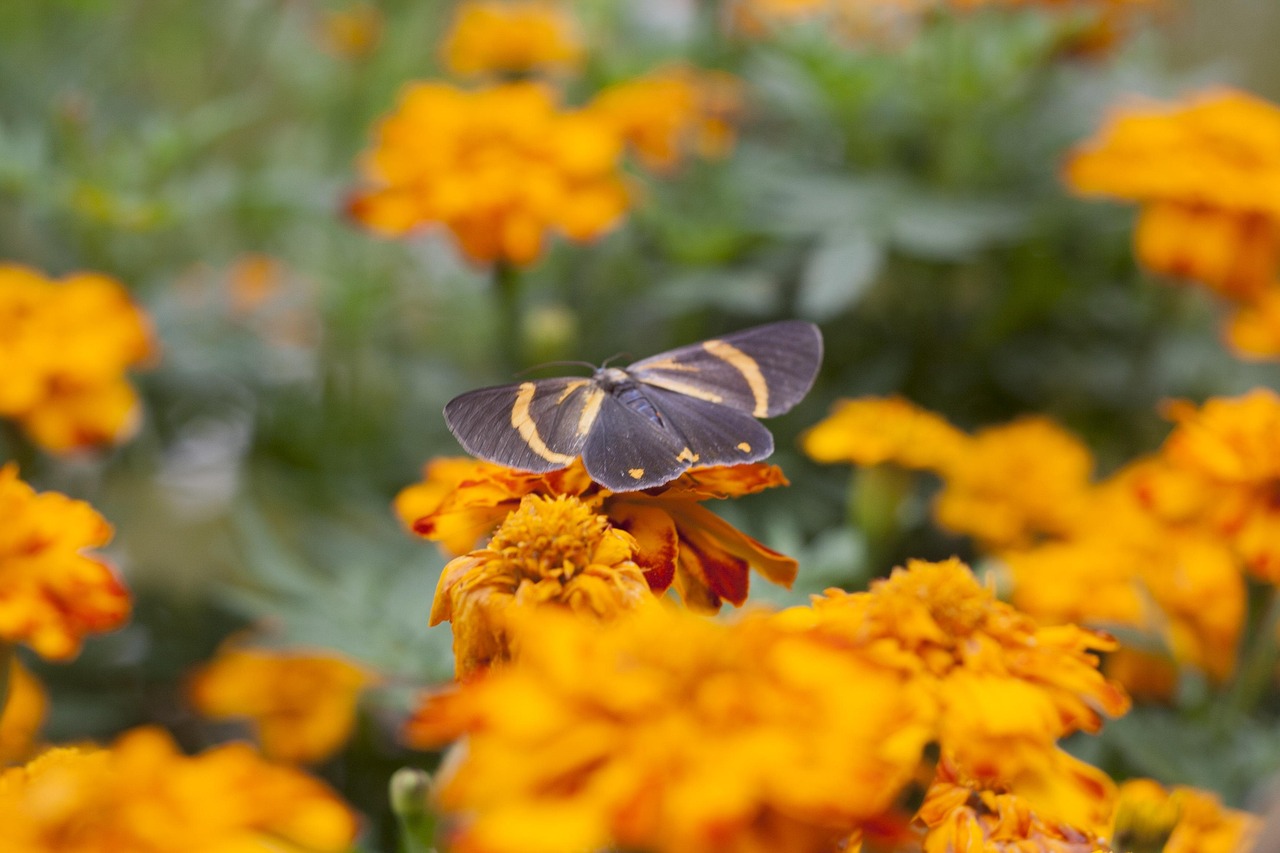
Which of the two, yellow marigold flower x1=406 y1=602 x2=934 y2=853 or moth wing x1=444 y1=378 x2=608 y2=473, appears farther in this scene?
moth wing x1=444 y1=378 x2=608 y2=473

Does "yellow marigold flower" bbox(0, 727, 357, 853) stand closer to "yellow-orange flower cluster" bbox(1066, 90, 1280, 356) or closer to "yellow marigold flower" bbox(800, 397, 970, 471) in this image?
"yellow marigold flower" bbox(800, 397, 970, 471)

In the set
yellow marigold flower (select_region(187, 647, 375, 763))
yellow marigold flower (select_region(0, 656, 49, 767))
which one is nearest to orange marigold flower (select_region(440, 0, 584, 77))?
yellow marigold flower (select_region(187, 647, 375, 763))

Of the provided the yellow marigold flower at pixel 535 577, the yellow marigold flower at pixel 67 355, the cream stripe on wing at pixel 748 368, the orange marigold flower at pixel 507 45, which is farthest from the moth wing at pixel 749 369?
the orange marigold flower at pixel 507 45

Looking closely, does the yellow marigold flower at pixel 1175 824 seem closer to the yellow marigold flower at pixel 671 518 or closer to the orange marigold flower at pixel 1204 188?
the yellow marigold flower at pixel 671 518

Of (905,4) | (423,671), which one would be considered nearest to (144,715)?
(423,671)

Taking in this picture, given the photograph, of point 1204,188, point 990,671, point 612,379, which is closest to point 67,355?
point 612,379

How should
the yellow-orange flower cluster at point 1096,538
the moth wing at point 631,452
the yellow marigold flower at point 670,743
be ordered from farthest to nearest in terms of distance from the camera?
the yellow-orange flower cluster at point 1096,538
the moth wing at point 631,452
the yellow marigold flower at point 670,743

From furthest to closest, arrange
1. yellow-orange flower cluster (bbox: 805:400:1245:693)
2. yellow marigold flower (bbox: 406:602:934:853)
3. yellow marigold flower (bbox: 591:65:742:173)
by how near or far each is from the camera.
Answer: yellow marigold flower (bbox: 591:65:742:173) < yellow-orange flower cluster (bbox: 805:400:1245:693) < yellow marigold flower (bbox: 406:602:934:853)
